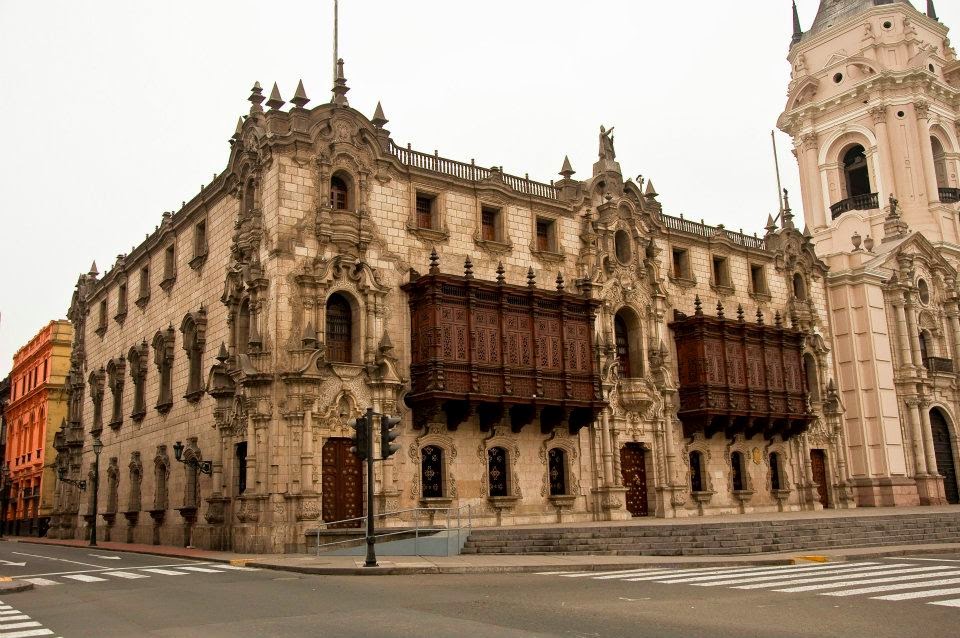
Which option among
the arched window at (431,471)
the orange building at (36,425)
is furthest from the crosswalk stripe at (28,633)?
the orange building at (36,425)

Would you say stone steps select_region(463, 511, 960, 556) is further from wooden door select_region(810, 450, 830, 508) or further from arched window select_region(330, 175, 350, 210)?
wooden door select_region(810, 450, 830, 508)

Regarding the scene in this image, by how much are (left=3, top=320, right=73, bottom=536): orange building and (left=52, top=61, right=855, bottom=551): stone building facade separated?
1552 cm

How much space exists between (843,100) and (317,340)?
4063 cm

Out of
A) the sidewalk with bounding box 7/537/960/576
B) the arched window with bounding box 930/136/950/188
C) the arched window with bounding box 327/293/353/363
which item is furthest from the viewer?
the arched window with bounding box 930/136/950/188

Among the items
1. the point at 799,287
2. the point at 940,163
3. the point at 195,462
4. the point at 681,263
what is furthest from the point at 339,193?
the point at 940,163

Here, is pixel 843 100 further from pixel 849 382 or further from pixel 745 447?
pixel 745 447

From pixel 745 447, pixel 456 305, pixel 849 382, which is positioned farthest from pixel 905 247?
pixel 456 305

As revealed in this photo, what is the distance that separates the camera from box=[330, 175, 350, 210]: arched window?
29844 mm

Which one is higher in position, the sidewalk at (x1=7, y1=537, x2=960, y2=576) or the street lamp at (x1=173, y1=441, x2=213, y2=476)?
the street lamp at (x1=173, y1=441, x2=213, y2=476)

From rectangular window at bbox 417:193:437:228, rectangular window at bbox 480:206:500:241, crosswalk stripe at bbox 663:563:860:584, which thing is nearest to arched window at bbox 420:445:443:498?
rectangular window at bbox 417:193:437:228

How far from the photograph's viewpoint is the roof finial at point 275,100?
28.9m

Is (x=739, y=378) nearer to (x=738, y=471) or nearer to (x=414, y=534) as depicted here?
(x=738, y=471)

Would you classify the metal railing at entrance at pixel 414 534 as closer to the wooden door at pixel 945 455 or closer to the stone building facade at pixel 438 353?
the stone building facade at pixel 438 353

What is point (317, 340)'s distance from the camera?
27.6m
